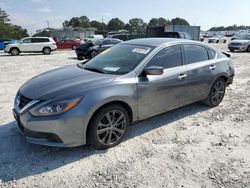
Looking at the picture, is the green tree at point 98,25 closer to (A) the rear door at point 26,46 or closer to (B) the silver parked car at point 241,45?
(A) the rear door at point 26,46

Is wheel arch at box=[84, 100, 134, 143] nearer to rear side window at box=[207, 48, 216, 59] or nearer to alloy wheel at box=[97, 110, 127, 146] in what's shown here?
alloy wheel at box=[97, 110, 127, 146]

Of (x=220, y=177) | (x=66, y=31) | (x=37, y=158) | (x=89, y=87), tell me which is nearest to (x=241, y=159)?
(x=220, y=177)

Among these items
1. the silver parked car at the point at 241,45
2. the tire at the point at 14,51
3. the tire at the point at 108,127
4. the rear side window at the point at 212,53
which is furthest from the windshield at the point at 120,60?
the tire at the point at 14,51

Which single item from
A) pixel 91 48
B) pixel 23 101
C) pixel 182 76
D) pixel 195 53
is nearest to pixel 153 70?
pixel 182 76

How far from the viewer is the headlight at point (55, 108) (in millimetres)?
3027

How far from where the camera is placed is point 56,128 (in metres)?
3.02

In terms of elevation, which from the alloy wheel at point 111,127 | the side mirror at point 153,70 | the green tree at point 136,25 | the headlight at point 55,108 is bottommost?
the alloy wheel at point 111,127

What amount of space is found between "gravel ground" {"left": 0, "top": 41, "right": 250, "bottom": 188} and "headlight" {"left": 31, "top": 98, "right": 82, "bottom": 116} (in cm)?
70

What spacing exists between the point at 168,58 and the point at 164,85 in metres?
0.54

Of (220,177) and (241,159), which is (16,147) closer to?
(220,177)

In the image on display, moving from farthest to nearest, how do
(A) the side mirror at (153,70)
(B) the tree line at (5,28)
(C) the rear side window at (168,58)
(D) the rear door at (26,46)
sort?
(B) the tree line at (5,28) < (D) the rear door at (26,46) < (C) the rear side window at (168,58) < (A) the side mirror at (153,70)

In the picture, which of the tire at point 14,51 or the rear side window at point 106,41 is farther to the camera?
the tire at point 14,51

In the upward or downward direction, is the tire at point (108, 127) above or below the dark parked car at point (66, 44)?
below

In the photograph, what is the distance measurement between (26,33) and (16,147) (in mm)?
75786
